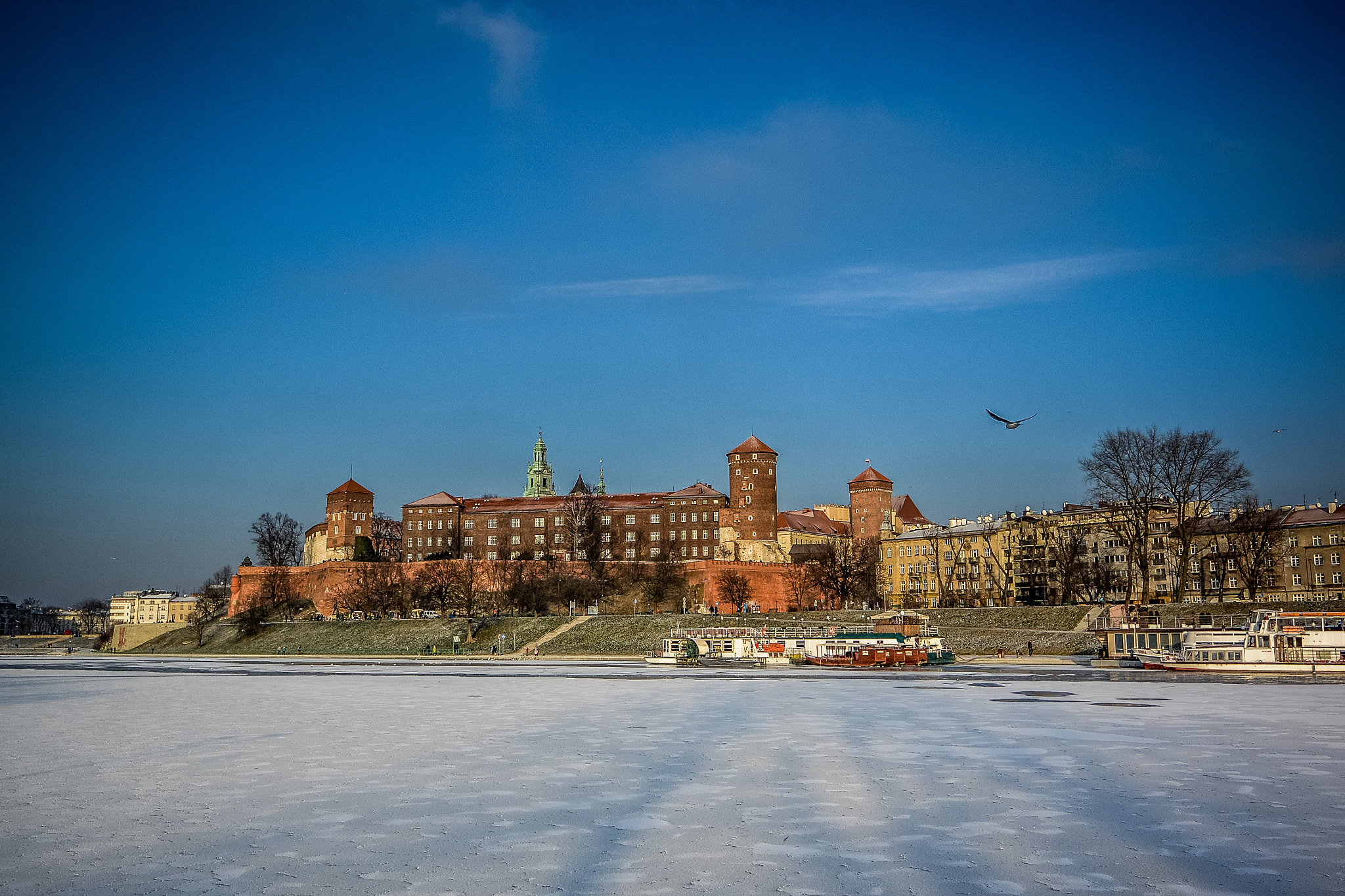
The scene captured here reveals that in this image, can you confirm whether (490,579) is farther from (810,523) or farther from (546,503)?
(810,523)

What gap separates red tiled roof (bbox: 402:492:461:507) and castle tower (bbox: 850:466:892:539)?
50.3 meters

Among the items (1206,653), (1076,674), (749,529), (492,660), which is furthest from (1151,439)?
(749,529)

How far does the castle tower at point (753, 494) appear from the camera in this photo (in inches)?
5069

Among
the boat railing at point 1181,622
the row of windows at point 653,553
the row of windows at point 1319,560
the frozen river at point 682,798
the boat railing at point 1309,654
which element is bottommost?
the boat railing at point 1309,654

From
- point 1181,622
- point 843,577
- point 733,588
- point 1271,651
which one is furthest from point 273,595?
point 1271,651

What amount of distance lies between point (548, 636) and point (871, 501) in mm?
63464

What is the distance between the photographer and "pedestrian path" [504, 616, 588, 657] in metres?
72.5

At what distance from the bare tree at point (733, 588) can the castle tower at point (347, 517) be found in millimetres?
55887

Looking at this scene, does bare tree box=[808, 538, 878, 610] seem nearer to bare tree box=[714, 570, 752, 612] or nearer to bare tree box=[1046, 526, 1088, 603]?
bare tree box=[714, 570, 752, 612]

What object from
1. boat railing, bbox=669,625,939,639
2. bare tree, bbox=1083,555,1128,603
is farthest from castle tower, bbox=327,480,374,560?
bare tree, bbox=1083,555,1128,603

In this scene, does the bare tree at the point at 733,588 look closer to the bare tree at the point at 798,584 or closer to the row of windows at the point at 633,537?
the bare tree at the point at 798,584

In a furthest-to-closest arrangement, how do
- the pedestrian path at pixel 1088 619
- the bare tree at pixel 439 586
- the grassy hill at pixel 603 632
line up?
1. the bare tree at pixel 439 586
2. the pedestrian path at pixel 1088 619
3. the grassy hill at pixel 603 632

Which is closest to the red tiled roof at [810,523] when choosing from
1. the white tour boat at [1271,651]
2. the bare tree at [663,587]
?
the bare tree at [663,587]

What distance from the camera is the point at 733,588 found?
97.6 meters
